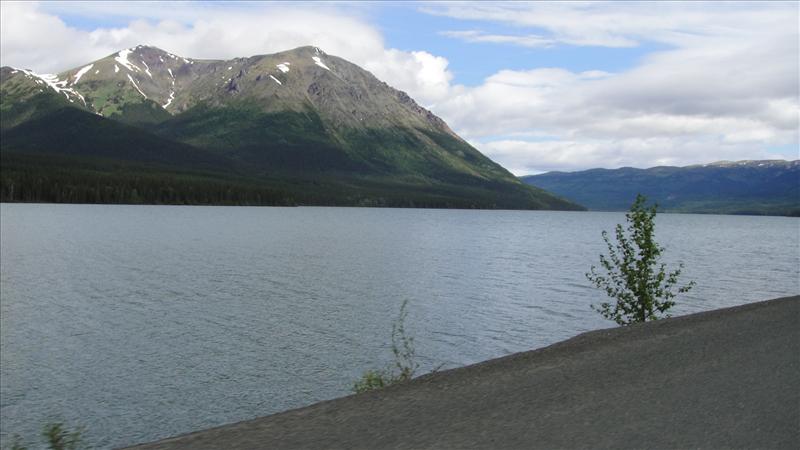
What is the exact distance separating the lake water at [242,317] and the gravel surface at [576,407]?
13055mm

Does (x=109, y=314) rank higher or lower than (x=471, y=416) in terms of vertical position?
lower

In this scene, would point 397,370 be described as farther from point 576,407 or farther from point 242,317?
point 576,407

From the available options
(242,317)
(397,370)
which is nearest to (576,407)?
(397,370)

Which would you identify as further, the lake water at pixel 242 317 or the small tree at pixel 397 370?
the lake water at pixel 242 317

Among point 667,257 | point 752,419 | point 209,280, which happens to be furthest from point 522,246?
point 752,419

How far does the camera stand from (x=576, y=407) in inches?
357

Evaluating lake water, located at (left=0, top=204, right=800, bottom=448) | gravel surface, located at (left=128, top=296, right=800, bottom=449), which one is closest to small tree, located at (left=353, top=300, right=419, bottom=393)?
lake water, located at (left=0, top=204, right=800, bottom=448)

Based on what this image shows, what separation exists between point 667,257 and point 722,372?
3196 inches

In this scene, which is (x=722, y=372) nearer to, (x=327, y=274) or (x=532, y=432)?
(x=532, y=432)

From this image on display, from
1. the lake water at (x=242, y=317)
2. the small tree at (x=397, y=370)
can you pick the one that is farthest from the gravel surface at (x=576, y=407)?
the lake water at (x=242, y=317)

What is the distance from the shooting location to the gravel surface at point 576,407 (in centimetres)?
796

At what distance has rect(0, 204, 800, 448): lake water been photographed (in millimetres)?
23234

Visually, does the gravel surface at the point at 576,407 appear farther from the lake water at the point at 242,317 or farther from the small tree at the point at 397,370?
the lake water at the point at 242,317

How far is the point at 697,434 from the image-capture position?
27.0 ft
